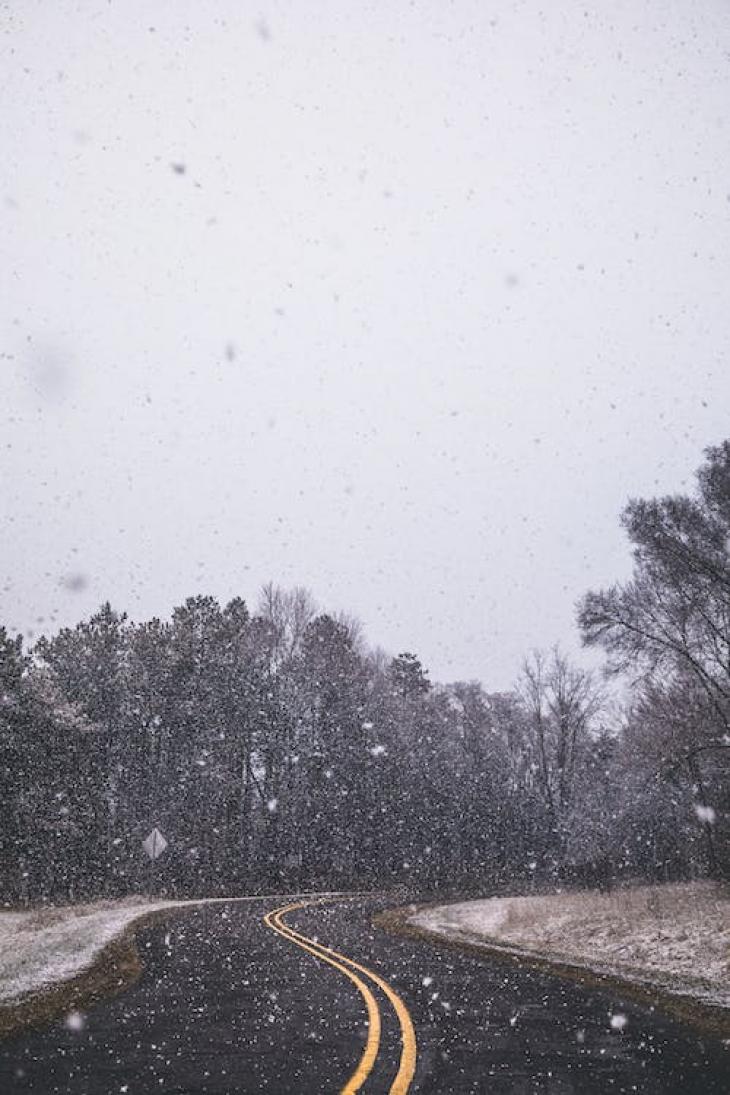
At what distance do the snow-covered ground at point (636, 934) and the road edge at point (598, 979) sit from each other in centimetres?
23

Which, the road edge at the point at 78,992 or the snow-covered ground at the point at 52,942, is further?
the snow-covered ground at the point at 52,942

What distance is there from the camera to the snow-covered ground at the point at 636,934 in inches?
455

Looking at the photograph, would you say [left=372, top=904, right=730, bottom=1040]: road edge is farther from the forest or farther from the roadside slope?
the forest

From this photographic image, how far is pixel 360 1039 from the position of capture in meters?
7.52

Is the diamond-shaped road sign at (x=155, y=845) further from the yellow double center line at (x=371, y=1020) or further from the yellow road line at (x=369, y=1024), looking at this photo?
the yellow double center line at (x=371, y=1020)

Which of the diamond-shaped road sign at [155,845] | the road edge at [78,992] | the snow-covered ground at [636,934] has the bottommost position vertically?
the snow-covered ground at [636,934]

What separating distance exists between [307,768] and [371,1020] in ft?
137

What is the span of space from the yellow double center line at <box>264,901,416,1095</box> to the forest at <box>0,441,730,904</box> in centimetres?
1085

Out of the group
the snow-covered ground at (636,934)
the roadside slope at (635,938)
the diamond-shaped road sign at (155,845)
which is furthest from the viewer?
the diamond-shaped road sign at (155,845)

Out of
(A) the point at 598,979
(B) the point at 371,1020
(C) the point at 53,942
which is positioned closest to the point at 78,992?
(B) the point at 371,1020

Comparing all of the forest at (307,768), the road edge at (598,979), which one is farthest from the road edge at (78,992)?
the forest at (307,768)

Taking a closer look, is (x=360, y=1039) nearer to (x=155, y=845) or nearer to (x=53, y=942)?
(x=53, y=942)

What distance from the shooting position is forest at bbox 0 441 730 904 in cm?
3303

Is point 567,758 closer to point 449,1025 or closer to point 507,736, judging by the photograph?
point 507,736
